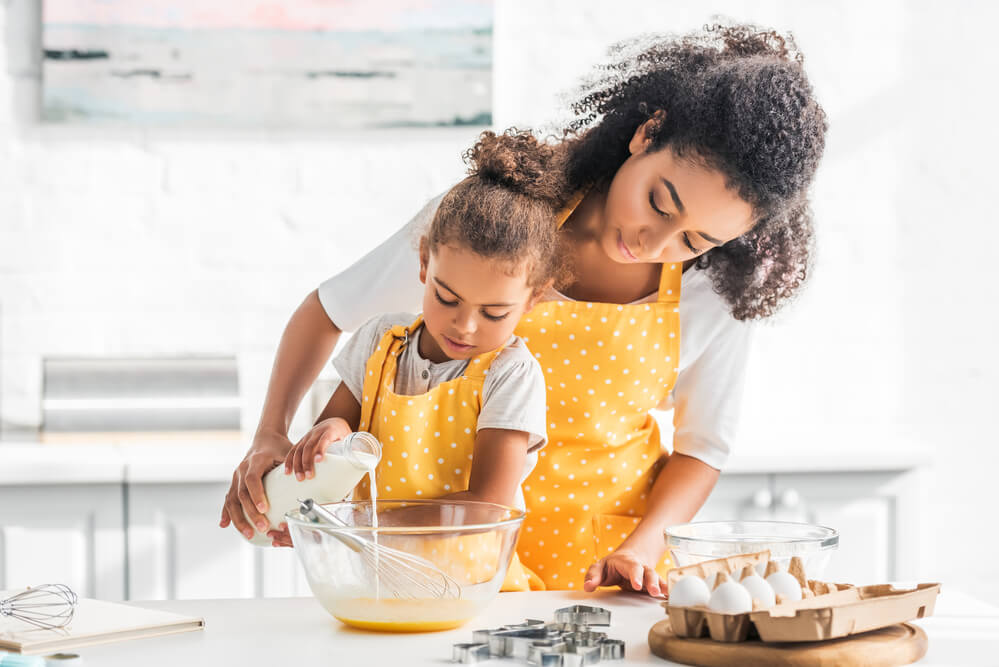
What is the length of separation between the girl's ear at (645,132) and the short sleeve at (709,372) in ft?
0.75

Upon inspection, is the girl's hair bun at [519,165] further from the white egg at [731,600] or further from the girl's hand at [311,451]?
the white egg at [731,600]

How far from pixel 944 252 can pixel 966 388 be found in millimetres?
349

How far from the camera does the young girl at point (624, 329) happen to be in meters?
1.43

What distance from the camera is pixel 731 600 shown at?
88 centimetres

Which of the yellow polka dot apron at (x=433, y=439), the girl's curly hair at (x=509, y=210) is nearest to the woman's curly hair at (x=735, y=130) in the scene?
the girl's curly hair at (x=509, y=210)

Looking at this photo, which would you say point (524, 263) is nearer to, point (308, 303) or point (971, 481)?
point (308, 303)

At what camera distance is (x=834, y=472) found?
93.0 inches

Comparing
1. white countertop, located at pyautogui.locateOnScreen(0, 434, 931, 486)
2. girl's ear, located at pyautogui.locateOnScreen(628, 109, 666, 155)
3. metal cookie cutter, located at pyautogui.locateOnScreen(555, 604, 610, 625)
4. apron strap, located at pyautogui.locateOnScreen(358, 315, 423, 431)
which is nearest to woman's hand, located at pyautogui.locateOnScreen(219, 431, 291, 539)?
apron strap, located at pyautogui.locateOnScreen(358, 315, 423, 431)

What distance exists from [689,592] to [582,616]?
0.14m

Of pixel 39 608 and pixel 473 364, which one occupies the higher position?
pixel 473 364

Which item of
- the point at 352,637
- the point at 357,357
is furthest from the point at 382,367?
the point at 352,637

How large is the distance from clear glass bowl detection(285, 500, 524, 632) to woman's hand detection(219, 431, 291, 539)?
203mm

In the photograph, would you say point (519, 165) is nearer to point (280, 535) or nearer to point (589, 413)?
point (589, 413)

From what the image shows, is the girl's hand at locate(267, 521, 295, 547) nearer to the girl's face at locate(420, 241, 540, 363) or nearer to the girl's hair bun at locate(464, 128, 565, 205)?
the girl's face at locate(420, 241, 540, 363)
